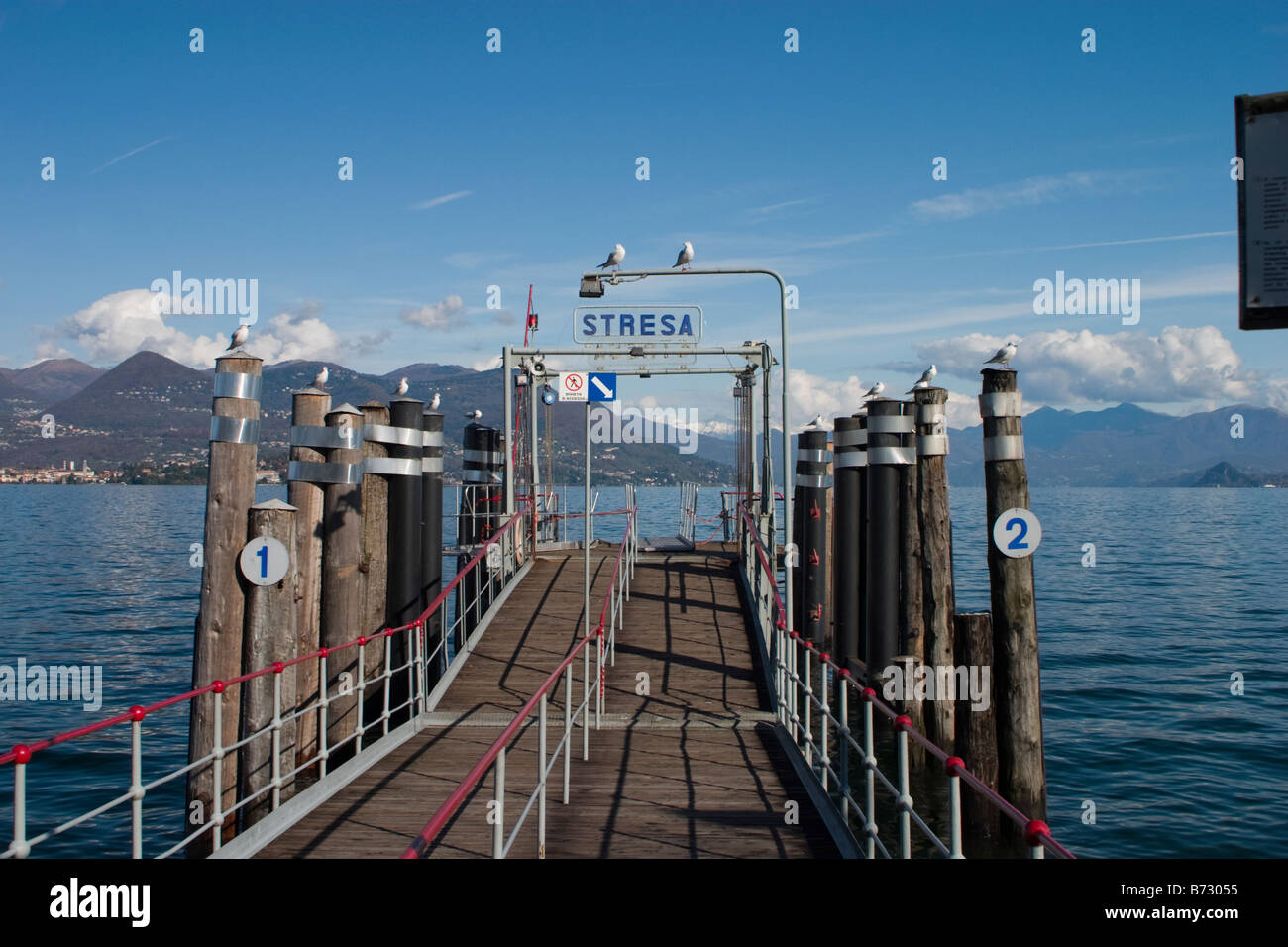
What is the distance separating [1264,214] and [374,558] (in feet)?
32.4

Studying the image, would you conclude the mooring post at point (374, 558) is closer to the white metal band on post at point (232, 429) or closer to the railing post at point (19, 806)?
the white metal band on post at point (232, 429)

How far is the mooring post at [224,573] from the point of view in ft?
30.0

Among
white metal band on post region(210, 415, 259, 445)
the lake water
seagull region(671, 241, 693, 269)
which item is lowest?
the lake water

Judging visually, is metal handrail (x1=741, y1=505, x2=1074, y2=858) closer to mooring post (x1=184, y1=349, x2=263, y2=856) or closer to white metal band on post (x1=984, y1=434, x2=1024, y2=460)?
white metal band on post (x1=984, y1=434, x2=1024, y2=460)

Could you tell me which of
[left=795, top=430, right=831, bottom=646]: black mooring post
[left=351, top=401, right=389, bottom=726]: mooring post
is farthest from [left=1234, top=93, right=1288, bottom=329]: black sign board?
[left=795, top=430, right=831, bottom=646]: black mooring post

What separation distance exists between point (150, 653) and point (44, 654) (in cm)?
290

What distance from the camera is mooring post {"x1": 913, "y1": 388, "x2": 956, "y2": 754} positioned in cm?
1313

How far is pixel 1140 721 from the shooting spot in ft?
66.8

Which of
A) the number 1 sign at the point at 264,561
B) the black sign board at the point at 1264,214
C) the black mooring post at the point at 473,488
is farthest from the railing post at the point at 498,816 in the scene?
the black mooring post at the point at 473,488

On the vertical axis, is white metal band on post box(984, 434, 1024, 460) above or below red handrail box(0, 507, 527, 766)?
above

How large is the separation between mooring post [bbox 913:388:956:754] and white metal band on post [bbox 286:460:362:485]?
728cm

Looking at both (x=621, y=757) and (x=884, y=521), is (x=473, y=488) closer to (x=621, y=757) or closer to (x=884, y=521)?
(x=884, y=521)
